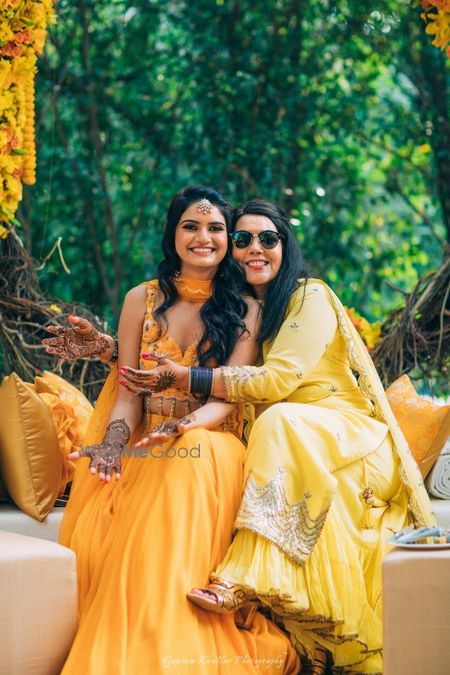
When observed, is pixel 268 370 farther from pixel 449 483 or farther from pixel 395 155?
pixel 395 155

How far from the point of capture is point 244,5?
23.0 ft

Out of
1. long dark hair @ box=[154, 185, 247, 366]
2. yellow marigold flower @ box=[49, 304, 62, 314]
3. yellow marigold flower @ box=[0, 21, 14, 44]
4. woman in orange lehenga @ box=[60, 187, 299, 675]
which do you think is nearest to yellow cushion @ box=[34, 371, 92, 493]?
woman in orange lehenga @ box=[60, 187, 299, 675]

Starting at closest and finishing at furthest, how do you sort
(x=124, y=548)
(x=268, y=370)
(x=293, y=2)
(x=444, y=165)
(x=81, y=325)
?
(x=124, y=548) → (x=268, y=370) → (x=81, y=325) → (x=444, y=165) → (x=293, y=2)

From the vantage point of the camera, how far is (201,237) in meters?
3.64

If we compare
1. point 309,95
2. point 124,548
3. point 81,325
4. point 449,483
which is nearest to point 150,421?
point 81,325

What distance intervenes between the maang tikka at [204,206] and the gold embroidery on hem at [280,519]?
3.45 feet

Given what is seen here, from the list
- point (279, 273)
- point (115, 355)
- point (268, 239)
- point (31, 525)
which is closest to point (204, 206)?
point (268, 239)

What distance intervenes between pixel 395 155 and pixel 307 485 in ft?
16.0

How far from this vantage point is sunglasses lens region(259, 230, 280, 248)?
369 cm

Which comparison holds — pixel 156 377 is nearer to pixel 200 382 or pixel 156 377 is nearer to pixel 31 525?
pixel 200 382

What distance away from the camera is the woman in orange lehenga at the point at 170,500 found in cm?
282

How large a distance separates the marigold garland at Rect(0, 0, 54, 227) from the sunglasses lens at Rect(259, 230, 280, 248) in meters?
1.21

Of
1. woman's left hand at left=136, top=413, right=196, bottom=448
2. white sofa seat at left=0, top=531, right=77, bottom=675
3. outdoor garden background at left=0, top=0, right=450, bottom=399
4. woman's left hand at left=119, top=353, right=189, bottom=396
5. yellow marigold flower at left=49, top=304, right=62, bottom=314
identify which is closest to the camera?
white sofa seat at left=0, top=531, right=77, bottom=675

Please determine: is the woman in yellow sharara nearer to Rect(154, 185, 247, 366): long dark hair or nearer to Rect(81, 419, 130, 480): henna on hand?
Rect(154, 185, 247, 366): long dark hair
